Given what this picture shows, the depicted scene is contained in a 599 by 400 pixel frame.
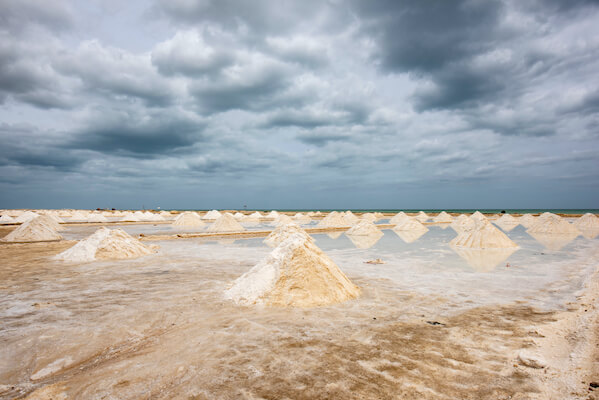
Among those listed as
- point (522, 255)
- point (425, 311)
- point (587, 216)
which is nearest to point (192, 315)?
point (425, 311)

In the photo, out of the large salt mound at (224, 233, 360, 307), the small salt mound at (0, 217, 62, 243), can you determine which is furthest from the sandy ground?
the small salt mound at (0, 217, 62, 243)

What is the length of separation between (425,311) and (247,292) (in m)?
3.40

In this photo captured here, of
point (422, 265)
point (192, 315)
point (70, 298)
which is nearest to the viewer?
point (192, 315)

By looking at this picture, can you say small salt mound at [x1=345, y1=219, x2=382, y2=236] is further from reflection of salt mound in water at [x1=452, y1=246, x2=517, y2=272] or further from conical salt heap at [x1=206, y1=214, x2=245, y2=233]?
conical salt heap at [x1=206, y1=214, x2=245, y2=233]

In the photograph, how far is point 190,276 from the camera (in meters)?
8.18

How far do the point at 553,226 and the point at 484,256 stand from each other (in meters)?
16.0

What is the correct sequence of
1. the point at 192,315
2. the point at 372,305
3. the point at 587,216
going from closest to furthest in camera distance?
1. the point at 192,315
2. the point at 372,305
3. the point at 587,216

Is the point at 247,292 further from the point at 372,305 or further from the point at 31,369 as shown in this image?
the point at 31,369

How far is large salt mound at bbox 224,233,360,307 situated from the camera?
5547mm

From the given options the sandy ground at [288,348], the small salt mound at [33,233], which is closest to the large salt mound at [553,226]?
the sandy ground at [288,348]

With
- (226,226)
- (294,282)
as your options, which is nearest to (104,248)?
(294,282)

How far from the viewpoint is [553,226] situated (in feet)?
73.7

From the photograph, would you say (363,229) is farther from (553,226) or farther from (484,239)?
(553,226)

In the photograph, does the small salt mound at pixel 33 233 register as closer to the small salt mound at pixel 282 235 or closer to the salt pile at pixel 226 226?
the salt pile at pixel 226 226
